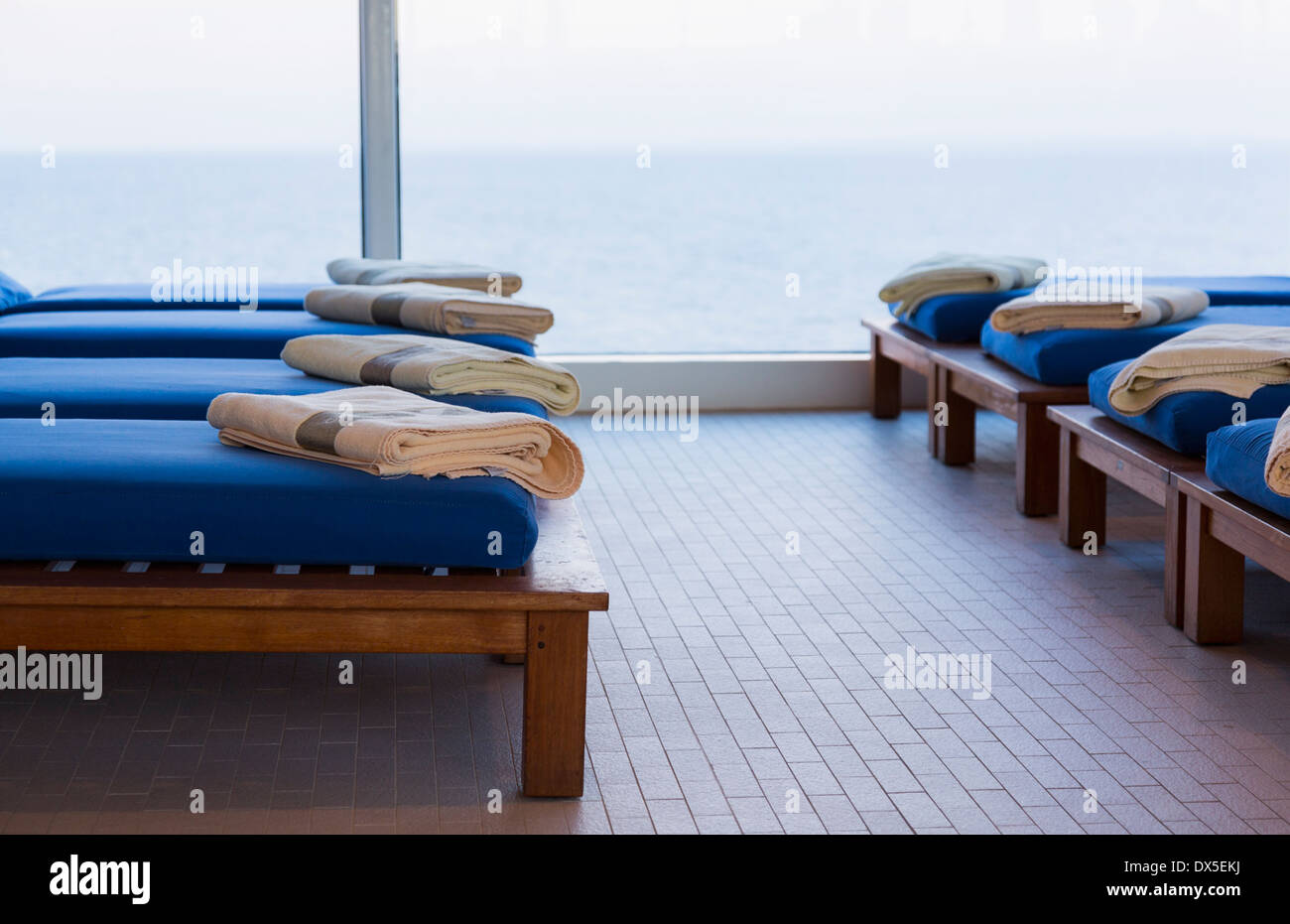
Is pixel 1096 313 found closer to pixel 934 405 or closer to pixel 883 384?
pixel 934 405

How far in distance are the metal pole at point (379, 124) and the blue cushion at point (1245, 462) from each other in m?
3.49

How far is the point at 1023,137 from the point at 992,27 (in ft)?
6.17

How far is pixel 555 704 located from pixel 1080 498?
1922 mm

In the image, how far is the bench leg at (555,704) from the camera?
219 centimetres

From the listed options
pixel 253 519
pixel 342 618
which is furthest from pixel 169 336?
pixel 342 618

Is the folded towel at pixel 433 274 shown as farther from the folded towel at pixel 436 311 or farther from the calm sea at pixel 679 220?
the calm sea at pixel 679 220

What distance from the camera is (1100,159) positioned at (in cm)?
2480

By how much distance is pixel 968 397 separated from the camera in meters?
4.43

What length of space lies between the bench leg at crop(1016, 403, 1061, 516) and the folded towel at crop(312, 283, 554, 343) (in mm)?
1312

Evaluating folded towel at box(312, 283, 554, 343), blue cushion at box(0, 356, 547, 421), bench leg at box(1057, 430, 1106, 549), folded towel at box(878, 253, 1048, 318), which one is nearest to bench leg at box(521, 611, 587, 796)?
blue cushion at box(0, 356, 547, 421)

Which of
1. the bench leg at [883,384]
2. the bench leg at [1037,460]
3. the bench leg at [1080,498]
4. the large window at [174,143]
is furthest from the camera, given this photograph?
the large window at [174,143]

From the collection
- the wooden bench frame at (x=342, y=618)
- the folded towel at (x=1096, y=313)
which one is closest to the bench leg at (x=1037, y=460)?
the folded towel at (x=1096, y=313)
